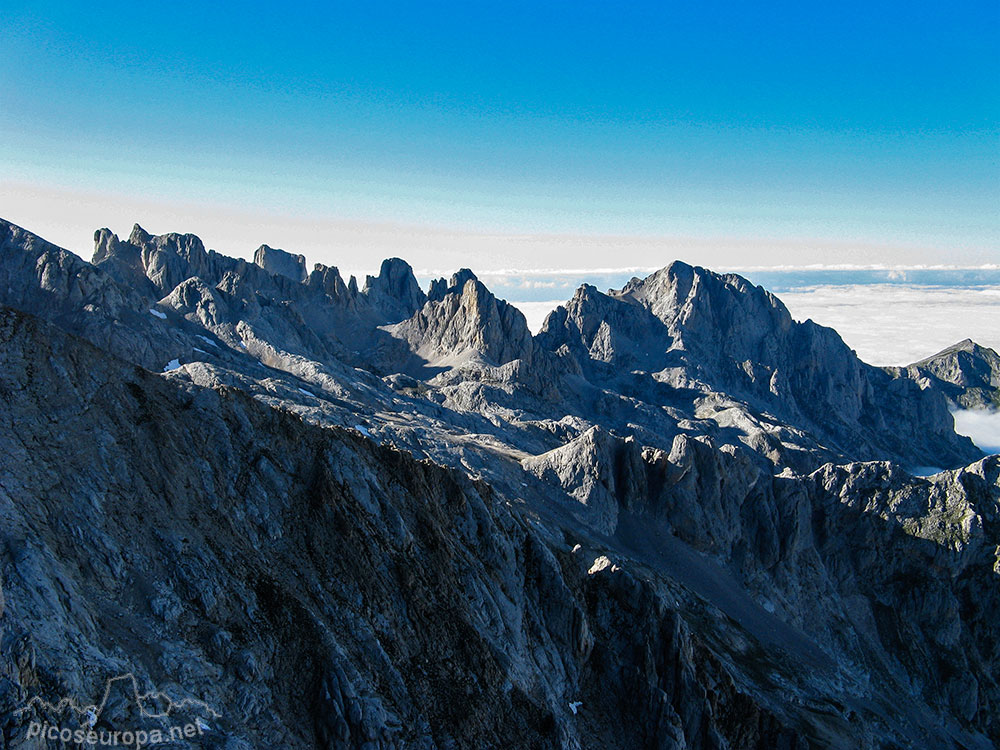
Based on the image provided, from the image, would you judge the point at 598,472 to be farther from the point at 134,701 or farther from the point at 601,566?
the point at 134,701

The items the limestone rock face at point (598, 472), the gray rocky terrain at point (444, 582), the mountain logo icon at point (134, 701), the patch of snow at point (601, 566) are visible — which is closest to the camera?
the mountain logo icon at point (134, 701)

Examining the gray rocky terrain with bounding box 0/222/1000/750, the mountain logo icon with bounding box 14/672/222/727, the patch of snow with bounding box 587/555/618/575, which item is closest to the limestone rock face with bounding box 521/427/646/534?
the gray rocky terrain with bounding box 0/222/1000/750

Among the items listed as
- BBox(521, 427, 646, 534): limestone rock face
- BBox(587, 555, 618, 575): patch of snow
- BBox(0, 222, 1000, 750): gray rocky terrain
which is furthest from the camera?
BBox(521, 427, 646, 534): limestone rock face

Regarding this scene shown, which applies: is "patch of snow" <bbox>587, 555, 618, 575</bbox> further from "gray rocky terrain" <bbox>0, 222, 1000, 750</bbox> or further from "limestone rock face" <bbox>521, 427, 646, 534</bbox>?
"limestone rock face" <bbox>521, 427, 646, 534</bbox>

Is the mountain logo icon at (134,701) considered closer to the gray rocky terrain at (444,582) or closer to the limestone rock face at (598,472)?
the gray rocky terrain at (444,582)

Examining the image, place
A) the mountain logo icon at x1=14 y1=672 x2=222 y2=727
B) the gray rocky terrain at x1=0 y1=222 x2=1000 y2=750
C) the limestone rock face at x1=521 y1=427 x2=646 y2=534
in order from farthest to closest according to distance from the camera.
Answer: the limestone rock face at x1=521 y1=427 x2=646 y2=534
the gray rocky terrain at x1=0 y1=222 x2=1000 y2=750
the mountain logo icon at x1=14 y1=672 x2=222 y2=727

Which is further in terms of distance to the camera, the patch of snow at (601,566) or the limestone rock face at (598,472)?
the limestone rock face at (598,472)

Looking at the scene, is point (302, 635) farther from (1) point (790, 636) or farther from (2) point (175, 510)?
(1) point (790, 636)

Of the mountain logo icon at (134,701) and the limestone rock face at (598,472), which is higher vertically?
the mountain logo icon at (134,701)

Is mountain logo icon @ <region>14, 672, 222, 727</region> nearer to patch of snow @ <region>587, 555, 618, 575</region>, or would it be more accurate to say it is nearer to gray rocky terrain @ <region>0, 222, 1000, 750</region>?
gray rocky terrain @ <region>0, 222, 1000, 750</region>

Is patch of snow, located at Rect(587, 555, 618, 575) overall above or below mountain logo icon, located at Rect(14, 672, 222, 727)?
below

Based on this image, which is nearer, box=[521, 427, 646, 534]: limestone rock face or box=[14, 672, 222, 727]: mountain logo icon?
box=[14, 672, 222, 727]: mountain logo icon

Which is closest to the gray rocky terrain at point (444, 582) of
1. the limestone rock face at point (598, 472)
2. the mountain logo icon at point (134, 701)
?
the mountain logo icon at point (134, 701)

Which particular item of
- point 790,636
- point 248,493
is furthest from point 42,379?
point 790,636
